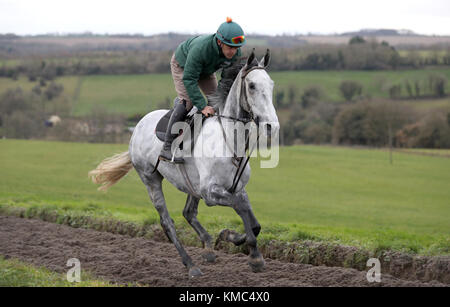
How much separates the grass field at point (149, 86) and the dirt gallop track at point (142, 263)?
2272 inches

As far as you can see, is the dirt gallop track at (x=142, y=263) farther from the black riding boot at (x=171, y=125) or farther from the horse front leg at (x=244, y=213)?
the black riding boot at (x=171, y=125)

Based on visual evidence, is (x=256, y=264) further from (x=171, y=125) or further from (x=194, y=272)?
(x=171, y=125)

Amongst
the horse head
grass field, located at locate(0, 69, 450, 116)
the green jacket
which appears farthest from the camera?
grass field, located at locate(0, 69, 450, 116)

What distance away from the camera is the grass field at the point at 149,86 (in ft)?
247

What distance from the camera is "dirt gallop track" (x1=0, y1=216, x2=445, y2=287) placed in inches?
266

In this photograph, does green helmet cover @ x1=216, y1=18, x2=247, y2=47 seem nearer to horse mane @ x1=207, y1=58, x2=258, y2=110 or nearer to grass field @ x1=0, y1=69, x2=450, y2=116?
horse mane @ x1=207, y1=58, x2=258, y2=110

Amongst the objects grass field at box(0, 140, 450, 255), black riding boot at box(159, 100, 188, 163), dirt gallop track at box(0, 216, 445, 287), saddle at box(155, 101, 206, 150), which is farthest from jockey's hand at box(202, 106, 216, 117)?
grass field at box(0, 140, 450, 255)

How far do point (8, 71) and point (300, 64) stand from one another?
47.0 metres

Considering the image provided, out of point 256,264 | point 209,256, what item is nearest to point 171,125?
point 209,256

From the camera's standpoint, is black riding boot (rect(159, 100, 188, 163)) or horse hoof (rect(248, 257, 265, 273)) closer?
horse hoof (rect(248, 257, 265, 273))

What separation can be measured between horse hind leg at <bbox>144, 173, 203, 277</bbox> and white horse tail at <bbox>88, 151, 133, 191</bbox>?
0.92 metres

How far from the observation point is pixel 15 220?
11.9 metres

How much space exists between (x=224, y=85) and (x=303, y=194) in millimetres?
25368

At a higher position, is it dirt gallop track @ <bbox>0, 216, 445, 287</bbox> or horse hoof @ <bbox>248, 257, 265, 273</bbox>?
horse hoof @ <bbox>248, 257, 265, 273</bbox>
